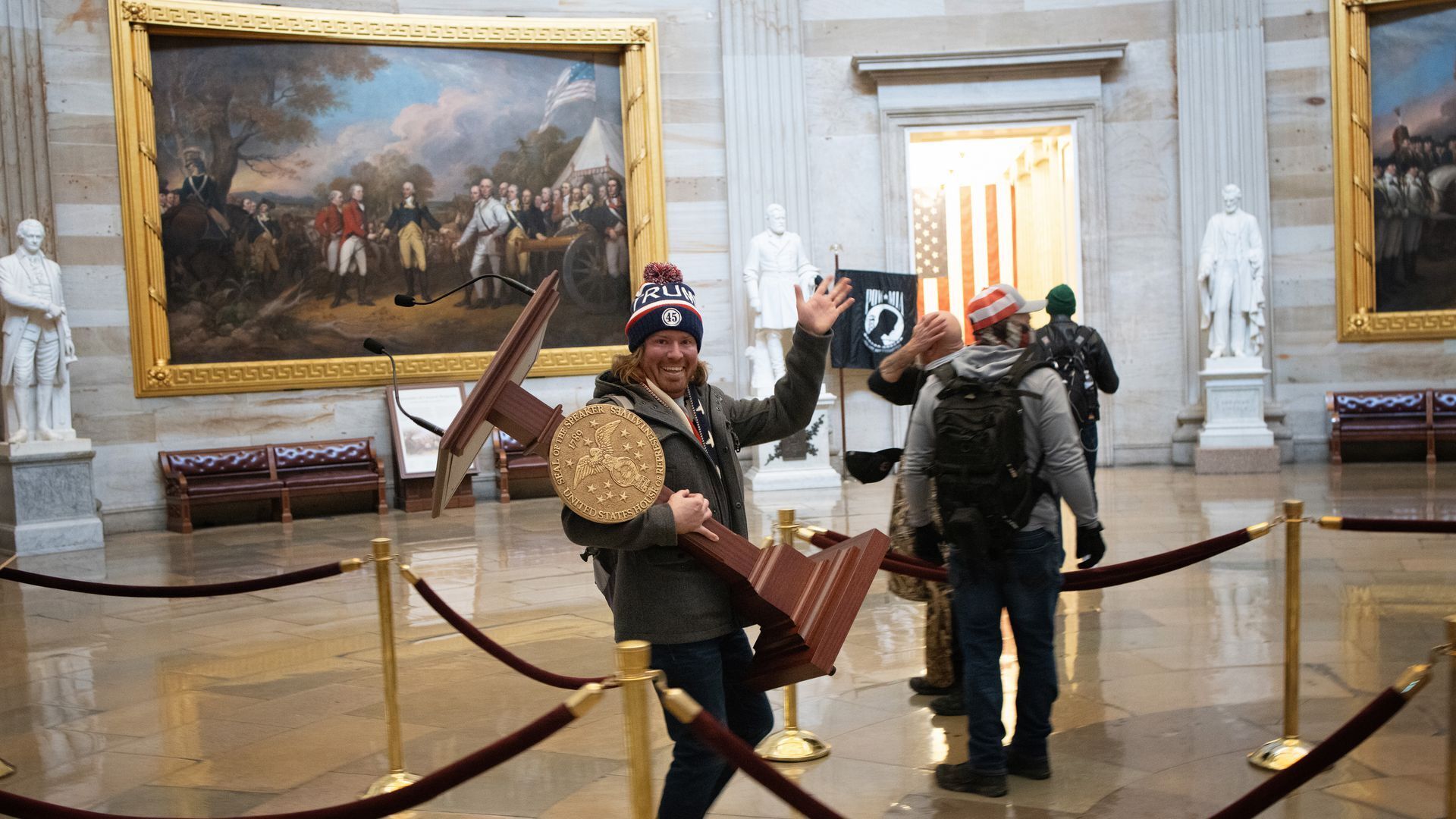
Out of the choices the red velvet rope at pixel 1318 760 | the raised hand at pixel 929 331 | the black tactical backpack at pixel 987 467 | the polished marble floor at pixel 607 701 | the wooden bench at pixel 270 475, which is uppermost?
the raised hand at pixel 929 331

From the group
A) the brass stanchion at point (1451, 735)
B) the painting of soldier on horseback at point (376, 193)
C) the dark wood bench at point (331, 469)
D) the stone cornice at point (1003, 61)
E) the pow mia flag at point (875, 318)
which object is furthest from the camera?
the stone cornice at point (1003, 61)

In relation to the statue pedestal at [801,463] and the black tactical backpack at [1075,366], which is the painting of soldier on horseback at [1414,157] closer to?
the statue pedestal at [801,463]

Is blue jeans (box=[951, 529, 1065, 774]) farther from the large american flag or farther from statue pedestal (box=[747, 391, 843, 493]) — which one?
the large american flag

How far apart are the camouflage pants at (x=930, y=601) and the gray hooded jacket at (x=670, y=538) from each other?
1767 millimetres

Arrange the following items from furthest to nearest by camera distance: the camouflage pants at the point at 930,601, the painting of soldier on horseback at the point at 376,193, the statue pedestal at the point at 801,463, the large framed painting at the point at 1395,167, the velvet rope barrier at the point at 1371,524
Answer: the large framed painting at the point at 1395,167
the painting of soldier on horseback at the point at 376,193
the statue pedestal at the point at 801,463
the camouflage pants at the point at 930,601
the velvet rope barrier at the point at 1371,524

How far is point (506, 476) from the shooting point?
45.3ft

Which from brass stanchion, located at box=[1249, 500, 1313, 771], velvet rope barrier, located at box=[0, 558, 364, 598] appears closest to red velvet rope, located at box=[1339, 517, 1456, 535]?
brass stanchion, located at box=[1249, 500, 1313, 771]

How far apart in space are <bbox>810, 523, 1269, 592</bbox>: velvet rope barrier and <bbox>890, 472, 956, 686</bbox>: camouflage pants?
28 cm

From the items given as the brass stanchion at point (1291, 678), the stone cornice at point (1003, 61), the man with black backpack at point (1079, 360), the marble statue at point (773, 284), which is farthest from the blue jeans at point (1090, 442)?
the stone cornice at point (1003, 61)

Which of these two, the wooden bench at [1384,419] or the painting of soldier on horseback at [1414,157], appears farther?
the painting of soldier on horseback at [1414,157]

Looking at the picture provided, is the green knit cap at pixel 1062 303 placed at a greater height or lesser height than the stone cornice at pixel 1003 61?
lesser

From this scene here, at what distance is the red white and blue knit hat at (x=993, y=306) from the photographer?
4.30 meters

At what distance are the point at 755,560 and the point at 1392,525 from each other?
305 centimetres

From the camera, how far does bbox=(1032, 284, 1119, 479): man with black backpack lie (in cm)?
682
